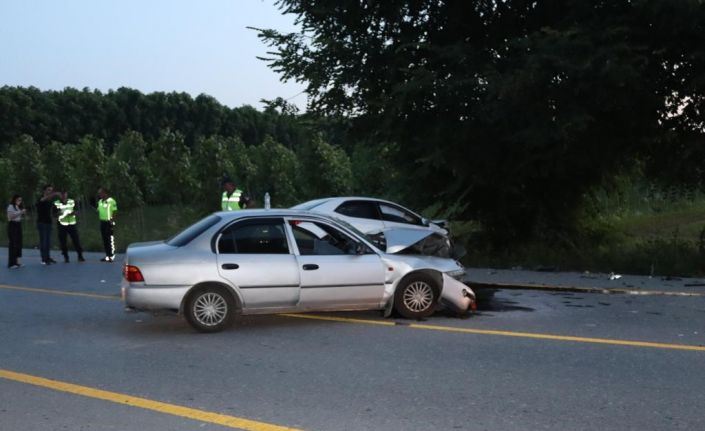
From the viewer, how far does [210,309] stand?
923 centimetres

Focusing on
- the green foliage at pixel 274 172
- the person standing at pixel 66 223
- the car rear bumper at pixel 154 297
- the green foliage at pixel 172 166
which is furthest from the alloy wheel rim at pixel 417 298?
the green foliage at pixel 274 172

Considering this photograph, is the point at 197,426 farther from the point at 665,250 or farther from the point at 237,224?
the point at 665,250

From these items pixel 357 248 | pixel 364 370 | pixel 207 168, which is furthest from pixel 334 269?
pixel 207 168

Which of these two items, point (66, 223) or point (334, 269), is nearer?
point (334, 269)

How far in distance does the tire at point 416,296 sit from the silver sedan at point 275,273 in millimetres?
12

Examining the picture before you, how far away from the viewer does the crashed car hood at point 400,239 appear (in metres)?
10.2

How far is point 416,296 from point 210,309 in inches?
95.7

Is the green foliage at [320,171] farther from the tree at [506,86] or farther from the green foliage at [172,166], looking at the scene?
the tree at [506,86]

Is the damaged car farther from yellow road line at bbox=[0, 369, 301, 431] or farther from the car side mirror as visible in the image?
yellow road line at bbox=[0, 369, 301, 431]

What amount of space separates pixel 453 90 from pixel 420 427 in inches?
425

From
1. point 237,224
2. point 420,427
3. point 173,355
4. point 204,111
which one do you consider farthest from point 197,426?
point 204,111

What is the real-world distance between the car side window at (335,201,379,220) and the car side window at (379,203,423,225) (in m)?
0.16

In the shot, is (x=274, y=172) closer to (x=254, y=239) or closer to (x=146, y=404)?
(x=254, y=239)

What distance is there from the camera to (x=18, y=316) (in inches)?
426
